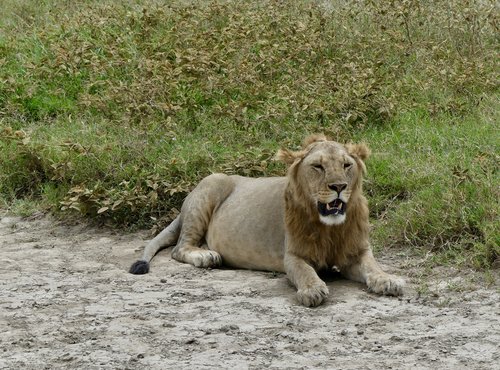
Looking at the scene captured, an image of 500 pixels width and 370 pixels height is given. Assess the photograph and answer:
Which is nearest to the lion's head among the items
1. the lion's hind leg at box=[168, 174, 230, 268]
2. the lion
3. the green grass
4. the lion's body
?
the lion

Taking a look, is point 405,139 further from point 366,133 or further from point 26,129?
point 26,129

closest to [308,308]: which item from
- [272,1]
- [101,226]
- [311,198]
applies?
[311,198]

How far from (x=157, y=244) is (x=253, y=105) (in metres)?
1.89

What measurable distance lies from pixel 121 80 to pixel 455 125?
2779mm

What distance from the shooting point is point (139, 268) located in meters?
6.12

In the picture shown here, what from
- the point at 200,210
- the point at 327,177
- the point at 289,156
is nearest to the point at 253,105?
the point at 200,210

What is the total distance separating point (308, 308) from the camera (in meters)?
5.28

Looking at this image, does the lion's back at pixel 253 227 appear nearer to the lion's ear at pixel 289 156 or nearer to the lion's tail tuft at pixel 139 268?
the lion's ear at pixel 289 156

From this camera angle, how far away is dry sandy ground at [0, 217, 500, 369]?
Result: 4.54 m

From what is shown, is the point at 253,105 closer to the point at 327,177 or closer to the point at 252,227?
the point at 252,227

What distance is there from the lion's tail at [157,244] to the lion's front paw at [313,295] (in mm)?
1144

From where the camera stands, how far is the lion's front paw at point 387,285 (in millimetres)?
5379

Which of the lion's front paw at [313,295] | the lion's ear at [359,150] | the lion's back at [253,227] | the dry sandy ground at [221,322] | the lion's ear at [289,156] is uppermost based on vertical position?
the lion's ear at [359,150]

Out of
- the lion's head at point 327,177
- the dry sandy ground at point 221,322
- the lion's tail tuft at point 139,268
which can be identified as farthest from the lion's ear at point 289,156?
the lion's tail tuft at point 139,268
